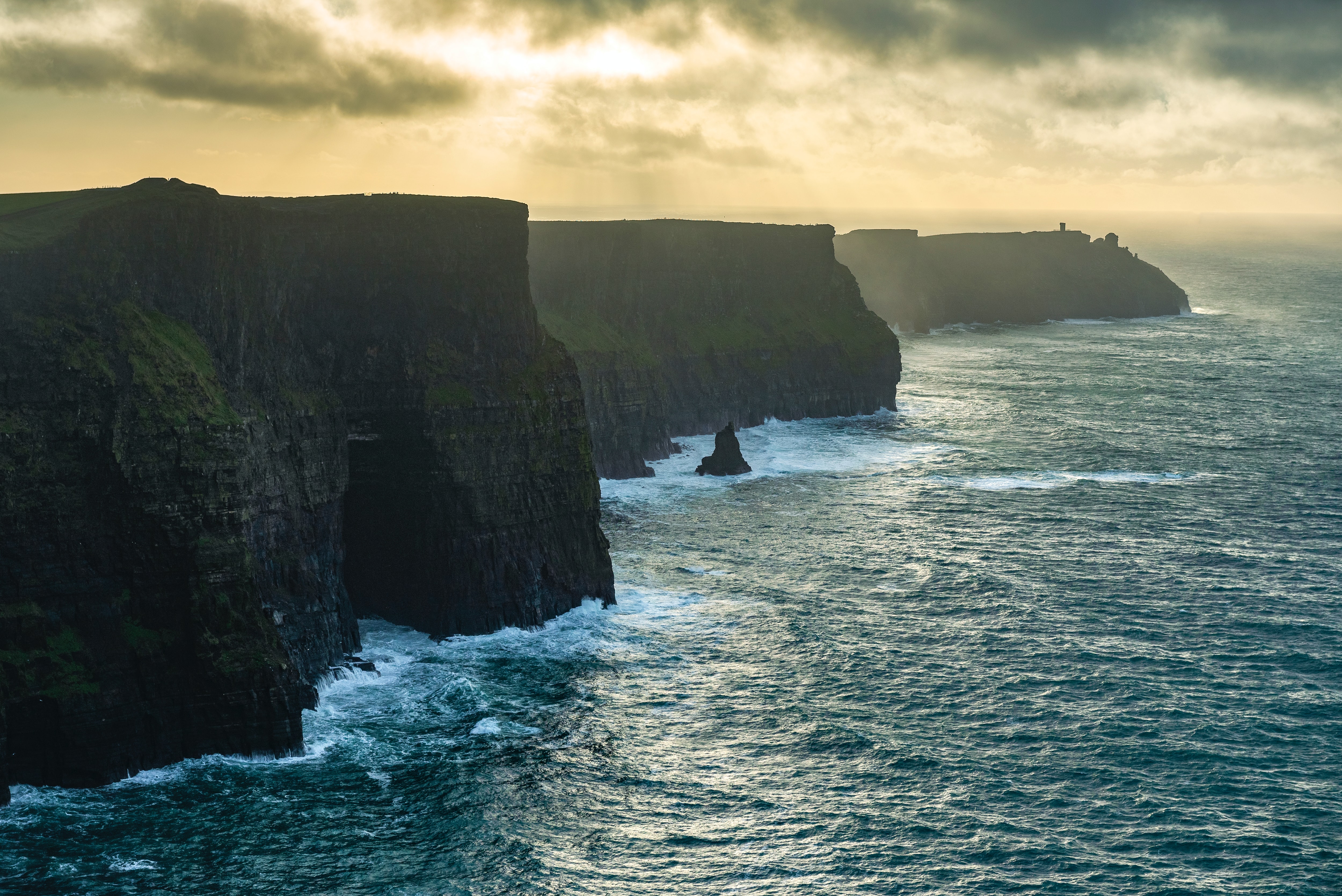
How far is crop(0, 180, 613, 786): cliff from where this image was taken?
56750 mm

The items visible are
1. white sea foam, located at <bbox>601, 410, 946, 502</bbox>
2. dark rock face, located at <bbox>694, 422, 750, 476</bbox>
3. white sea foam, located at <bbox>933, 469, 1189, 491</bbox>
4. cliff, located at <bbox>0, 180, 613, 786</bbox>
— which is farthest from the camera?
dark rock face, located at <bbox>694, 422, 750, 476</bbox>

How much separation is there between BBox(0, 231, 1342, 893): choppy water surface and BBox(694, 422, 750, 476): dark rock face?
16.2 metres

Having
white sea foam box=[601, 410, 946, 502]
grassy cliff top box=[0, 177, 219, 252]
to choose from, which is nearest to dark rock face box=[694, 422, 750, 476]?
white sea foam box=[601, 410, 946, 502]

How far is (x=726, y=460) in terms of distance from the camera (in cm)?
12569

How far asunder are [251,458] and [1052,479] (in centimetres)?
7944

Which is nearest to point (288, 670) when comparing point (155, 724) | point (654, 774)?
point (155, 724)

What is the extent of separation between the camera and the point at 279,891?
48.1 m

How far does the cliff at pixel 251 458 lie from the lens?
5675 centimetres

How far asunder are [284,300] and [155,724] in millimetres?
26329

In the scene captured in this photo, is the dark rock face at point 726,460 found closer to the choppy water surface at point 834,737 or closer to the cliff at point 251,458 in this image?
the choppy water surface at point 834,737

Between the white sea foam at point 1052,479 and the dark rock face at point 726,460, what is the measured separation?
18414 mm

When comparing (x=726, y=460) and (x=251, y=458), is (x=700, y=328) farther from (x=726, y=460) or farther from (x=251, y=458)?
(x=251, y=458)

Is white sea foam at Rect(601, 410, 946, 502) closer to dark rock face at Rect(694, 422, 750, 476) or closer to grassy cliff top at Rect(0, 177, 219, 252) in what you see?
dark rock face at Rect(694, 422, 750, 476)

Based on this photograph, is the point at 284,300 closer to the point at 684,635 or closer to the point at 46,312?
the point at 46,312
